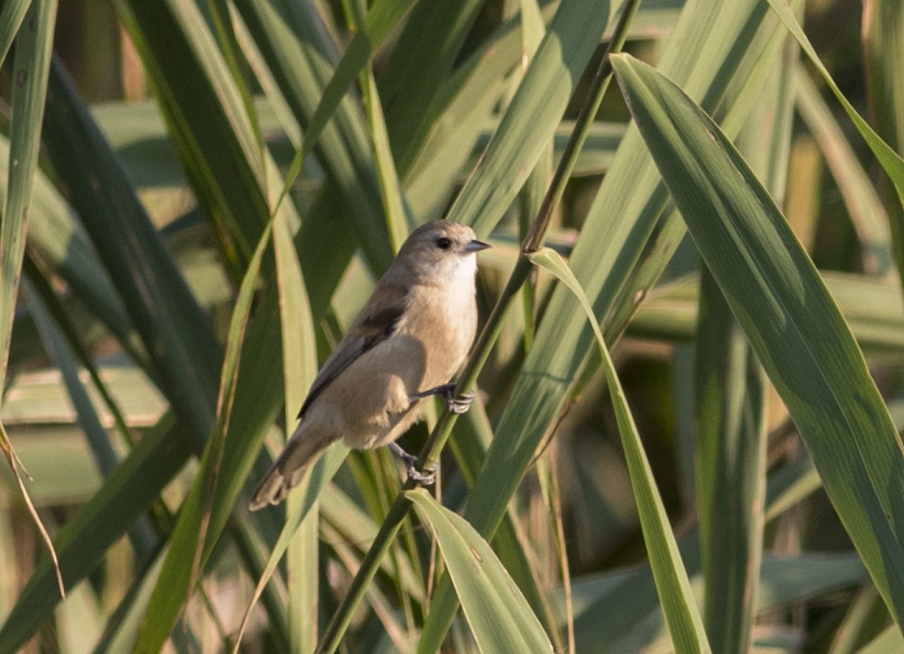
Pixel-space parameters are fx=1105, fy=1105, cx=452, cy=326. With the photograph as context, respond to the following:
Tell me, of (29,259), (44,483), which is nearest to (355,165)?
(29,259)

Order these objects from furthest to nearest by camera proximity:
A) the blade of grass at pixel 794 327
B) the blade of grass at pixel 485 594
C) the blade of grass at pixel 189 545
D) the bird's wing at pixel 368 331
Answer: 1. the bird's wing at pixel 368 331
2. the blade of grass at pixel 189 545
3. the blade of grass at pixel 485 594
4. the blade of grass at pixel 794 327

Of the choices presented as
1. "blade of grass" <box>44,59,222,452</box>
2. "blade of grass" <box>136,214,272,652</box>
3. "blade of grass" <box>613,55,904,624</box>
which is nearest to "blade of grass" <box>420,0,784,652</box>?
"blade of grass" <box>613,55,904,624</box>

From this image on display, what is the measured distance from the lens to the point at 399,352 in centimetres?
221

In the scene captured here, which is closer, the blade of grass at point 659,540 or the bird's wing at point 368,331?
the blade of grass at point 659,540

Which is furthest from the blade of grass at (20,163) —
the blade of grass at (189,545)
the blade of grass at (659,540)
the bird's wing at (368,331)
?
the bird's wing at (368,331)

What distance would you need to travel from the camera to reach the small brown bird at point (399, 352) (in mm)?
2107

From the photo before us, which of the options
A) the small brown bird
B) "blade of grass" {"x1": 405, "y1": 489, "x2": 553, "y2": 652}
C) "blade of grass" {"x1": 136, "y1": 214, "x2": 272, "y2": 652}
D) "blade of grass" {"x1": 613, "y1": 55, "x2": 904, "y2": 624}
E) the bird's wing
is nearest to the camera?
"blade of grass" {"x1": 613, "y1": 55, "x2": 904, "y2": 624}

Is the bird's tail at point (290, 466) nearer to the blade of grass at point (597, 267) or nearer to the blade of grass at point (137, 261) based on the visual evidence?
the blade of grass at point (137, 261)

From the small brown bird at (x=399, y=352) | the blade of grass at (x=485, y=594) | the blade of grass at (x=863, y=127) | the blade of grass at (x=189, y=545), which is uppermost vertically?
the small brown bird at (x=399, y=352)

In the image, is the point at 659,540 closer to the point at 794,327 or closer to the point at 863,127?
the point at 794,327

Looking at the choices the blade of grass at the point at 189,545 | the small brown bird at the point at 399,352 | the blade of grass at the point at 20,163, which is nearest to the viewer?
the blade of grass at the point at 20,163

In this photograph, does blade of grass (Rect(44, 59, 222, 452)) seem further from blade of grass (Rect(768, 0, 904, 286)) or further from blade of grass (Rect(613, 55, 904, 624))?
blade of grass (Rect(768, 0, 904, 286))

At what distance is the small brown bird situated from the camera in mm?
2107

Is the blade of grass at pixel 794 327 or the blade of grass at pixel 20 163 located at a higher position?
the blade of grass at pixel 20 163
